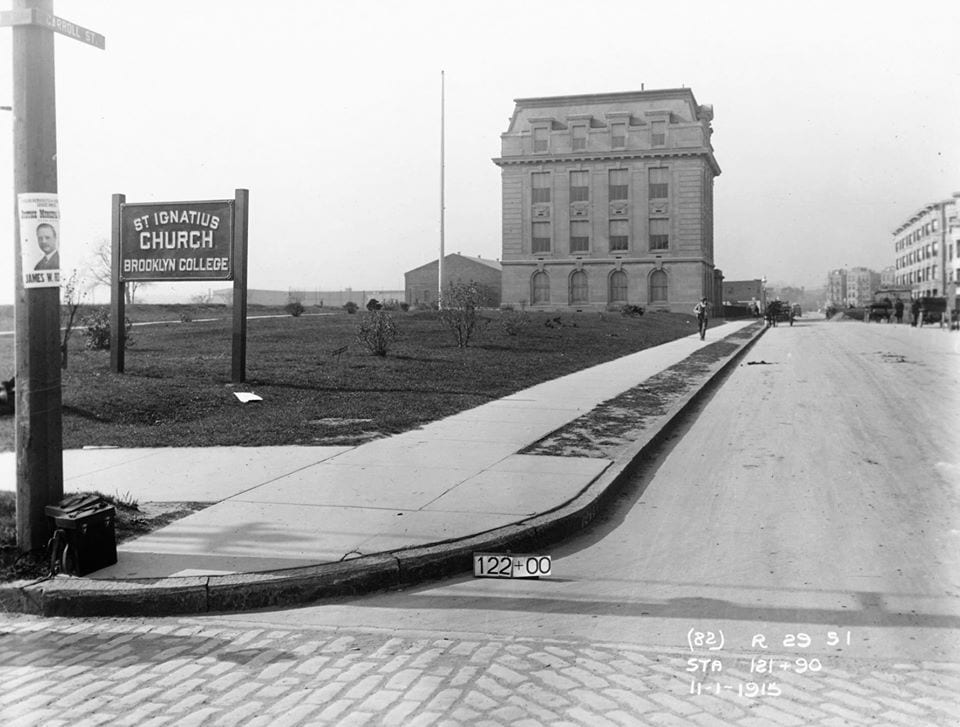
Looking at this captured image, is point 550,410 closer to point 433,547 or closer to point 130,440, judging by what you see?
point 130,440

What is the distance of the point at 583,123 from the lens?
80.4 m

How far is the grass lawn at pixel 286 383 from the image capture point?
10.6 meters

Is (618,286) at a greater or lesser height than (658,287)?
greater

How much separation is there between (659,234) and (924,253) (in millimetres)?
49543

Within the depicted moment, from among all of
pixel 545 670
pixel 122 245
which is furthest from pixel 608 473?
pixel 122 245

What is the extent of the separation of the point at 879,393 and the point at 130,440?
1195 centimetres

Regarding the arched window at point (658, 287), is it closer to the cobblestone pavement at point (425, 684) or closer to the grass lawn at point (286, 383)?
the grass lawn at point (286, 383)

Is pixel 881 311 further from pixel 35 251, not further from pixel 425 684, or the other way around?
pixel 425 684

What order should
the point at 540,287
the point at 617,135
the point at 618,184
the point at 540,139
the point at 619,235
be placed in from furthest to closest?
1. the point at 540,287
2. the point at 540,139
3. the point at 619,235
4. the point at 618,184
5. the point at 617,135

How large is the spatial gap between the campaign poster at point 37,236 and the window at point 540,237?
7815cm

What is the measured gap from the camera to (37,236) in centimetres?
595

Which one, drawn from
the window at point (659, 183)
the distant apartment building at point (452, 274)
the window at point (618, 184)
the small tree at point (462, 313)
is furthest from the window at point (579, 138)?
the small tree at point (462, 313)

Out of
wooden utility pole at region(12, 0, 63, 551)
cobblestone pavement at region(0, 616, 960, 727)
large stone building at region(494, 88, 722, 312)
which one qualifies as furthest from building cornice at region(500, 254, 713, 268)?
cobblestone pavement at region(0, 616, 960, 727)

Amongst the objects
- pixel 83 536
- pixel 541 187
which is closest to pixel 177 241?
pixel 83 536
